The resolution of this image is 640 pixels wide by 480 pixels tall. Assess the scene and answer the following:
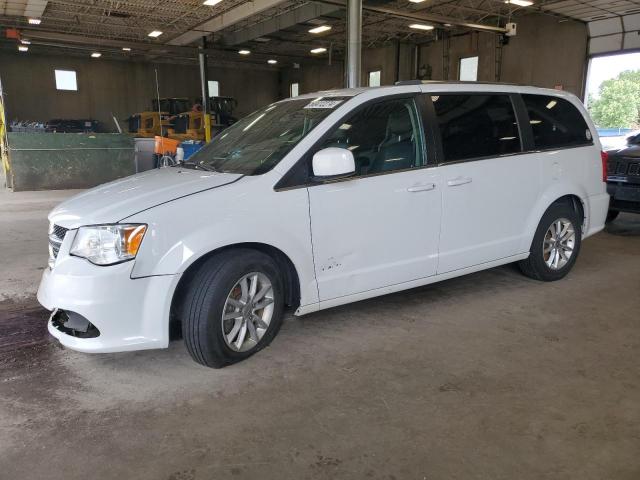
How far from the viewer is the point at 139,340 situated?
2.76 m

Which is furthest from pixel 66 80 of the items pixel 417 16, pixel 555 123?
pixel 555 123

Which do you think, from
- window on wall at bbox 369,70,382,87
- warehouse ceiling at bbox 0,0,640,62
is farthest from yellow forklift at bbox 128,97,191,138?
window on wall at bbox 369,70,382,87

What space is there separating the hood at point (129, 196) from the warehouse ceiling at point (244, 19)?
31.6 feet

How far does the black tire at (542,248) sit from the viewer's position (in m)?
4.42

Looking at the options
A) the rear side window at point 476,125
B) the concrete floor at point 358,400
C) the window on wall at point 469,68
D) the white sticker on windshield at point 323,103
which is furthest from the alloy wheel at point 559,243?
the window on wall at point 469,68

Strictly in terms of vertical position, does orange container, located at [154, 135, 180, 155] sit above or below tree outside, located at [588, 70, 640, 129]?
below

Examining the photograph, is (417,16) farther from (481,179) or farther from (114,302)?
(114,302)

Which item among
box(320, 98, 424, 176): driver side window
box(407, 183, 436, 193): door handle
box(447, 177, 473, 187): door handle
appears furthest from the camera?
box(447, 177, 473, 187): door handle

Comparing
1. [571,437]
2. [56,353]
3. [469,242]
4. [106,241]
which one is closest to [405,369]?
[571,437]

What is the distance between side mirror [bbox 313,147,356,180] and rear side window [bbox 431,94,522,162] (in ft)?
3.26

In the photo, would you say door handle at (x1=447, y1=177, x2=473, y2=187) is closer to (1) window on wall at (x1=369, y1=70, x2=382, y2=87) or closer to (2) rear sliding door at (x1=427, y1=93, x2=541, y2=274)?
(2) rear sliding door at (x1=427, y1=93, x2=541, y2=274)

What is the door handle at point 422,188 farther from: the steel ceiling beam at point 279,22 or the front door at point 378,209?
the steel ceiling beam at point 279,22

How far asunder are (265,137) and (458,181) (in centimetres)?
145

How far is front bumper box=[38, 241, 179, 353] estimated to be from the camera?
2660mm
